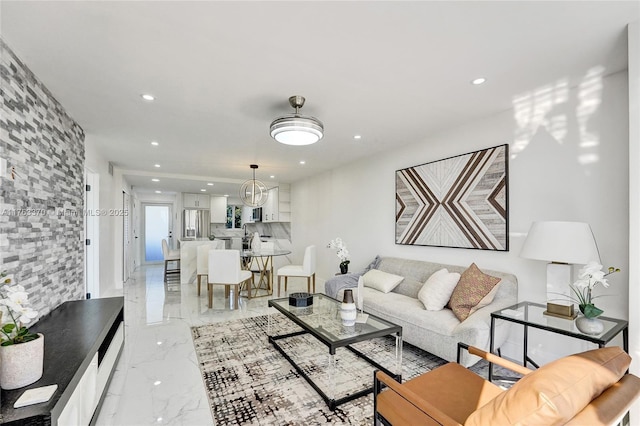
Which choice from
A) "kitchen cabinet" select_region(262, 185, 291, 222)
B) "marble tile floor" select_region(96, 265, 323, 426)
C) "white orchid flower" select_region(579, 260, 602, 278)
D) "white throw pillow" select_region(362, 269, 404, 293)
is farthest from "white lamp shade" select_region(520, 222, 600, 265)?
"kitchen cabinet" select_region(262, 185, 291, 222)

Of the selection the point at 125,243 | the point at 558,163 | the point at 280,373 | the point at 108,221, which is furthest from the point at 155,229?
the point at 558,163

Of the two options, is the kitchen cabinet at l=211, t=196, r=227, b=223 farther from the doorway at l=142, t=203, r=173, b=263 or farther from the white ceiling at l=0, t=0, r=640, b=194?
the white ceiling at l=0, t=0, r=640, b=194

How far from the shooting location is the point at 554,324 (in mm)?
2074

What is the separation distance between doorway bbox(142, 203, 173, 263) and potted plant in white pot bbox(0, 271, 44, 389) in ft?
29.1

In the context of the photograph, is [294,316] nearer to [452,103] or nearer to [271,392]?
[271,392]

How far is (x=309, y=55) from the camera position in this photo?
2.02 metres

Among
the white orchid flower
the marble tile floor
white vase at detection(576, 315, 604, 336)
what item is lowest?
the marble tile floor

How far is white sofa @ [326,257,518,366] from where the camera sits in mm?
2471

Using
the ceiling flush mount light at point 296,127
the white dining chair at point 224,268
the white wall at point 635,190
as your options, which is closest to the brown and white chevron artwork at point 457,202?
the white wall at point 635,190

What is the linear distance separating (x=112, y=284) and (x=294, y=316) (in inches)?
182

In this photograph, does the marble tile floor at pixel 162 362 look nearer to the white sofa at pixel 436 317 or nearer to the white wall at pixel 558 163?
the white sofa at pixel 436 317

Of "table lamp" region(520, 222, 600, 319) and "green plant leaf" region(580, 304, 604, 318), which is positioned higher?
"table lamp" region(520, 222, 600, 319)

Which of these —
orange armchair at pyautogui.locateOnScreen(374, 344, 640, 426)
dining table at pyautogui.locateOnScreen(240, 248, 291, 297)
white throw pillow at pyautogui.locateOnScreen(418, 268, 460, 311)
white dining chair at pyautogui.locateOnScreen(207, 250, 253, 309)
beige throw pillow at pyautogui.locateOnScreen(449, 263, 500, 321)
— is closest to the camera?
orange armchair at pyautogui.locateOnScreen(374, 344, 640, 426)

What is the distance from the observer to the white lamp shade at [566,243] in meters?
2.09
